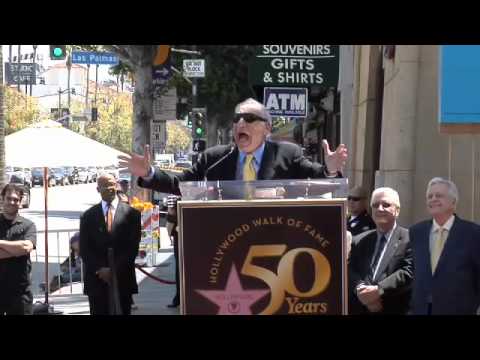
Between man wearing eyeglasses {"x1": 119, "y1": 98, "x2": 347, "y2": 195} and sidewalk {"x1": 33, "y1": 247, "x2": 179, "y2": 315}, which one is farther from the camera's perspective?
sidewalk {"x1": 33, "y1": 247, "x2": 179, "y2": 315}

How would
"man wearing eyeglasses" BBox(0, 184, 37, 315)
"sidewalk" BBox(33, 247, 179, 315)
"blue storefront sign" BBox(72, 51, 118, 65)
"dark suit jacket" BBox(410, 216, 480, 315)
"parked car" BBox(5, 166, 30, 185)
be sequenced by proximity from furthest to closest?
"blue storefront sign" BBox(72, 51, 118, 65), "parked car" BBox(5, 166, 30, 185), "sidewalk" BBox(33, 247, 179, 315), "man wearing eyeglasses" BBox(0, 184, 37, 315), "dark suit jacket" BBox(410, 216, 480, 315)

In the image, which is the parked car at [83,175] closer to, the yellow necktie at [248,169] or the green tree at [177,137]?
the yellow necktie at [248,169]

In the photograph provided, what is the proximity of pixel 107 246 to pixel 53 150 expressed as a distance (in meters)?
2.16

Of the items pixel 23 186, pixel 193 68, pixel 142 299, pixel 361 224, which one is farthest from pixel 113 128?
pixel 361 224

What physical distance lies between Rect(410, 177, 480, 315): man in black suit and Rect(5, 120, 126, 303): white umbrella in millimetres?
5557

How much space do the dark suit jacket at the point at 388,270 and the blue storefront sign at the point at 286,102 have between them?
35.5ft

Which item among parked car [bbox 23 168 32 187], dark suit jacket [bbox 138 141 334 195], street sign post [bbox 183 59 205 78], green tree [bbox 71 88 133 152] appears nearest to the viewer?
dark suit jacket [bbox 138 141 334 195]

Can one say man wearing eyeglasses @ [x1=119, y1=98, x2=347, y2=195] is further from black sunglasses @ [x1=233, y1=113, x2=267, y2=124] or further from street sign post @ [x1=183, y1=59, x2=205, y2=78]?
street sign post @ [x1=183, y1=59, x2=205, y2=78]

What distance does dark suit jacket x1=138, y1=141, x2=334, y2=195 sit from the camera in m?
4.46

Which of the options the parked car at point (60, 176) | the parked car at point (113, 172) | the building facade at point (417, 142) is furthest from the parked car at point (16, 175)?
the parked car at point (60, 176)

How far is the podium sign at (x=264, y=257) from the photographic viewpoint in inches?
143

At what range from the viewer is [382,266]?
16.3 feet

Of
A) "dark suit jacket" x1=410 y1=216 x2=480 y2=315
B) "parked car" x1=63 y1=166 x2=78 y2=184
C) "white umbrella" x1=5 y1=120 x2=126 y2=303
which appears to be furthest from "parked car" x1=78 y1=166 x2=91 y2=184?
"dark suit jacket" x1=410 y1=216 x2=480 y2=315
